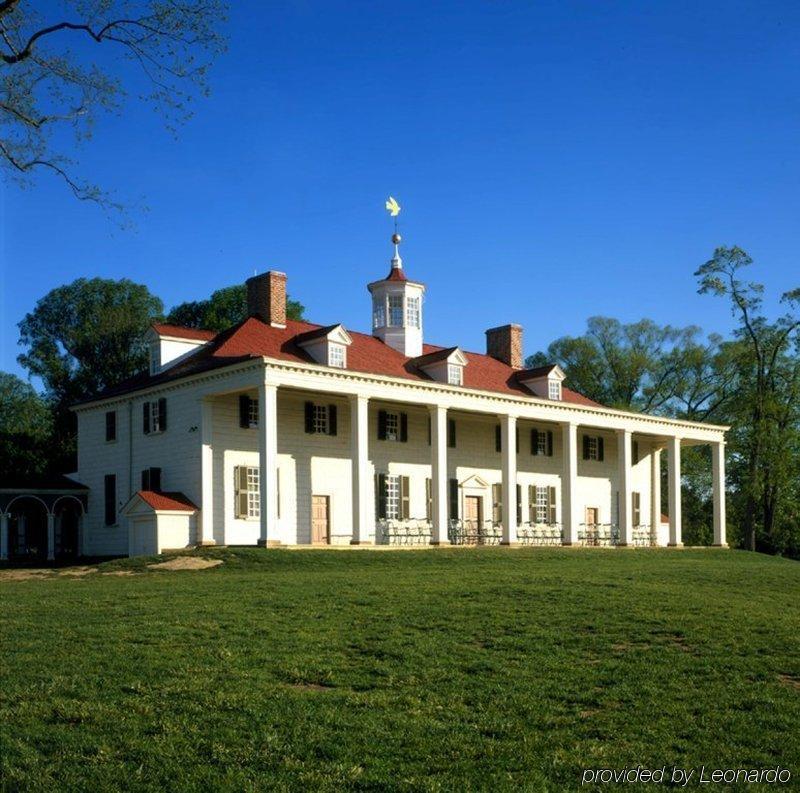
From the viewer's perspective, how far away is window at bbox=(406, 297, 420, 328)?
42.4 m

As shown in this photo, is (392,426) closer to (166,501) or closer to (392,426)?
(392,426)

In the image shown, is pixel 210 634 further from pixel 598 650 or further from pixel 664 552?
pixel 664 552

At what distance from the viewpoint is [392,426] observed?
3956 cm

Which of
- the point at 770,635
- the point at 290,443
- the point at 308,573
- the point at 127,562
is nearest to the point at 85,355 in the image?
the point at 290,443

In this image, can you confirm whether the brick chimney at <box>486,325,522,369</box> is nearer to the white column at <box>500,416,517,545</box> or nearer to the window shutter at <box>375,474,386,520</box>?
the white column at <box>500,416,517,545</box>

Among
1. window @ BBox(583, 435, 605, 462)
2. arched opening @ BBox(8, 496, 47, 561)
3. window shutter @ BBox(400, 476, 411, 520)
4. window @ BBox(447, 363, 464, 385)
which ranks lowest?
arched opening @ BBox(8, 496, 47, 561)

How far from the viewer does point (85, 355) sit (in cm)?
6138

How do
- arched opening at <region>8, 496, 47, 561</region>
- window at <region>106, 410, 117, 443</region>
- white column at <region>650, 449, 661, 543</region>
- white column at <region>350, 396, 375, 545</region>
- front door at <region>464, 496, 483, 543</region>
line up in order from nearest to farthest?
white column at <region>350, 396, 375, 545</region>, window at <region>106, 410, 117, 443</region>, arched opening at <region>8, 496, 47, 561</region>, front door at <region>464, 496, 483, 543</region>, white column at <region>650, 449, 661, 543</region>

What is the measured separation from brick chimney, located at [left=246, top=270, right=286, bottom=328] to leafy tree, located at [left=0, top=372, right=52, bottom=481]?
19.3 metres

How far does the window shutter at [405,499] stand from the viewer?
3959 centimetres

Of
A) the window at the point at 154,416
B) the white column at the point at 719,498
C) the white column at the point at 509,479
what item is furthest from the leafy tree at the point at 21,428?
the white column at the point at 719,498

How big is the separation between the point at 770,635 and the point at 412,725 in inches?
277

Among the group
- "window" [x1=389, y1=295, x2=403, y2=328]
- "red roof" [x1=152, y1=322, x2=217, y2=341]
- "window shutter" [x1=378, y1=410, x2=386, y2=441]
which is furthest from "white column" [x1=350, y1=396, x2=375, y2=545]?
"window" [x1=389, y1=295, x2=403, y2=328]

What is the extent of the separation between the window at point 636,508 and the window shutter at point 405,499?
14.2m
